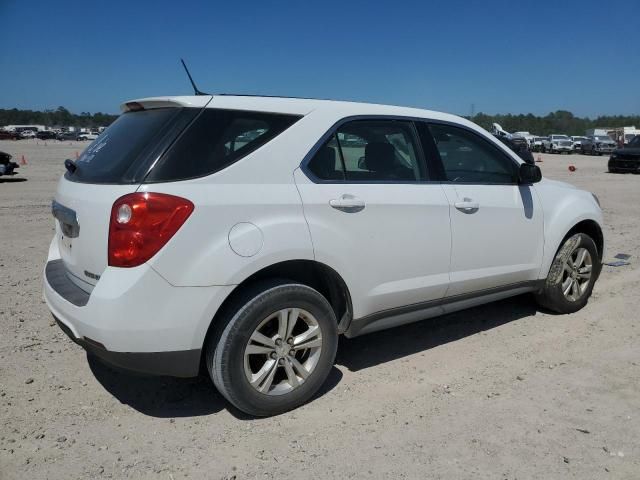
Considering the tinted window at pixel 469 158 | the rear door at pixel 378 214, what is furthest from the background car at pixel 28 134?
the rear door at pixel 378 214

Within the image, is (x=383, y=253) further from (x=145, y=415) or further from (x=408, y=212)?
(x=145, y=415)

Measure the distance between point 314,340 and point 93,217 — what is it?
1390mm

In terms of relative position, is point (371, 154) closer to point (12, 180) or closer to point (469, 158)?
point (469, 158)

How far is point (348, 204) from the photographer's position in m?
3.09

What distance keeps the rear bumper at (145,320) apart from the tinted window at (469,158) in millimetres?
1964

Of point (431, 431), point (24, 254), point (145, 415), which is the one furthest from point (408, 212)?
point (24, 254)

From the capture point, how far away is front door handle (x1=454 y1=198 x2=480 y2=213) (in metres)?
3.66

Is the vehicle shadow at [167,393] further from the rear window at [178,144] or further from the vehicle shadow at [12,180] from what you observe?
the vehicle shadow at [12,180]

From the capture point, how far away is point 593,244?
479 centimetres

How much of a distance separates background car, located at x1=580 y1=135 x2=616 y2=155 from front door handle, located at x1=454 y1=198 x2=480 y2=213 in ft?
145

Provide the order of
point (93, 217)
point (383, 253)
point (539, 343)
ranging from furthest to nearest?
1. point (539, 343)
2. point (383, 253)
3. point (93, 217)

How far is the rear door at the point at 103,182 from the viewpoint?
8.73ft

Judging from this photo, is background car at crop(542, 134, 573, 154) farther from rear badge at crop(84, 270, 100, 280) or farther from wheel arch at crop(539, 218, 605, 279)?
rear badge at crop(84, 270, 100, 280)

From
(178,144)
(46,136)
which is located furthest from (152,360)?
(46,136)
